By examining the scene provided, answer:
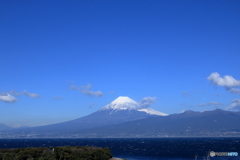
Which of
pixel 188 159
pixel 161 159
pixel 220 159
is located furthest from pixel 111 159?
pixel 220 159

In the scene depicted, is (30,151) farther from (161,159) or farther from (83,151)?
(161,159)

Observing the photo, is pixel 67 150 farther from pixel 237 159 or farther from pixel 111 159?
pixel 237 159

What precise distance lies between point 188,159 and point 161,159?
20.2ft

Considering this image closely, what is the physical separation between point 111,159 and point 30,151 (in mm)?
16028

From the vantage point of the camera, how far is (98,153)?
192 feet

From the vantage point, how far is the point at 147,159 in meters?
72.8

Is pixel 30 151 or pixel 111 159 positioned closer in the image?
pixel 30 151

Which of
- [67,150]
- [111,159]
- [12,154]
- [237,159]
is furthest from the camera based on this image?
[237,159]

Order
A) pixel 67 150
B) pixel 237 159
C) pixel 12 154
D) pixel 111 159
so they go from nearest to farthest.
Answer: pixel 12 154 < pixel 67 150 < pixel 111 159 < pixel 237 159

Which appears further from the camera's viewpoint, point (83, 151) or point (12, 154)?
point (83, 151)

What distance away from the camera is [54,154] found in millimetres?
54062

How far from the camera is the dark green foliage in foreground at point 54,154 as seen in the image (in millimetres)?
52312

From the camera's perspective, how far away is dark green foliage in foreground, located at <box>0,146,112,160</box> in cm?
5231

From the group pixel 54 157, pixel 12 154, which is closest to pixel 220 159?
pixel 54 157
